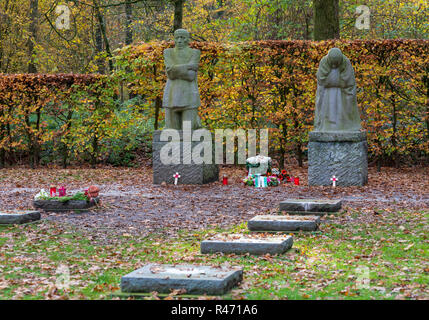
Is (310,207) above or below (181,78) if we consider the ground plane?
below

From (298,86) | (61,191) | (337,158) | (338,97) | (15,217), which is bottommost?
(15,217)

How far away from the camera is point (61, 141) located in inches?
673

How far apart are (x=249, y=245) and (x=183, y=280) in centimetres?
179

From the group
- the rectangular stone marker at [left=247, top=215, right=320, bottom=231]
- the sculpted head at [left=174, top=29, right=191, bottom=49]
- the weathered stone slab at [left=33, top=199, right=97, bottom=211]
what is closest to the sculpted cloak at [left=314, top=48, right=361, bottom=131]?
the sculpted head at [left=174, top=29, right=191, bottom=49]

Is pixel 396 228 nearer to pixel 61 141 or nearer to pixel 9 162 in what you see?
pixel 61 141

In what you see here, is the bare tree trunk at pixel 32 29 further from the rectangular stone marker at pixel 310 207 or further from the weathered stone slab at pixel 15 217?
the rectangular stone marker at pixel 310 207

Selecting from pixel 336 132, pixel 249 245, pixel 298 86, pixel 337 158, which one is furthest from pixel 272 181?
pixel 249 245

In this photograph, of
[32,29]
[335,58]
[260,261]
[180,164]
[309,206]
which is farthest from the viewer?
[32,29]

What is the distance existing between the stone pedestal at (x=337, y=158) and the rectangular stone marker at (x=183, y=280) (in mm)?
7263

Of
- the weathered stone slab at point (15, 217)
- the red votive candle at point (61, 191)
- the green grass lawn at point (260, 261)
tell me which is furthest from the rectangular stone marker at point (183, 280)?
the red votive candle at point (61, 191)

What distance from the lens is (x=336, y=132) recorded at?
12469 mm

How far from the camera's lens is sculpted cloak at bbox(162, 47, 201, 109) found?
1320cm

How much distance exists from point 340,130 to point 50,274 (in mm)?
7800

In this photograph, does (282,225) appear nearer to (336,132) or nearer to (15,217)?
(15,217)
